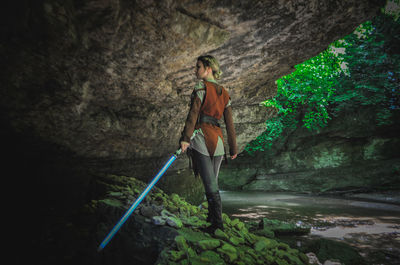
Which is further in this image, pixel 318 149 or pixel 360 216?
pixel 318 149

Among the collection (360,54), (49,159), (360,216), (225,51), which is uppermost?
(360,54)

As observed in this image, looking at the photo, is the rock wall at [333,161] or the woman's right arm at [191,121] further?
the rock wall at [333,161]

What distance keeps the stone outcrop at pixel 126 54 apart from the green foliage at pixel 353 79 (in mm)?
6270

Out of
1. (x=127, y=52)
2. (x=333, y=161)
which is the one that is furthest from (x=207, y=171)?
(x=333, y=161)

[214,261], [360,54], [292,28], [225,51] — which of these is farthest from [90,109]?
[360,54]

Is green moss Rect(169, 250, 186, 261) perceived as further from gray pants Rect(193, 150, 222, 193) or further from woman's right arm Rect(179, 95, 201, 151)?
woman's right arm Rect(179, 95, 201, 151)

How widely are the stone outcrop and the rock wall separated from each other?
876 cm

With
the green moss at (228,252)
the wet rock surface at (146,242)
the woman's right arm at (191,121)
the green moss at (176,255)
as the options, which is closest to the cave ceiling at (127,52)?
the woman's right arm at (191,121)

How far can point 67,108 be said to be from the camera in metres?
3.17

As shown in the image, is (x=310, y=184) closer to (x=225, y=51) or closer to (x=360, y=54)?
(x=360, y=54)

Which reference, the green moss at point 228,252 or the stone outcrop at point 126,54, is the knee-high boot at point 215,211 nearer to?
the green moss at point 228,252

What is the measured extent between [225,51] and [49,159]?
3.94 metres

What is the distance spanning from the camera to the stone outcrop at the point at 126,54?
230cm

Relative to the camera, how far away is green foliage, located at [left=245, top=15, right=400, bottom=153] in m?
9.77
